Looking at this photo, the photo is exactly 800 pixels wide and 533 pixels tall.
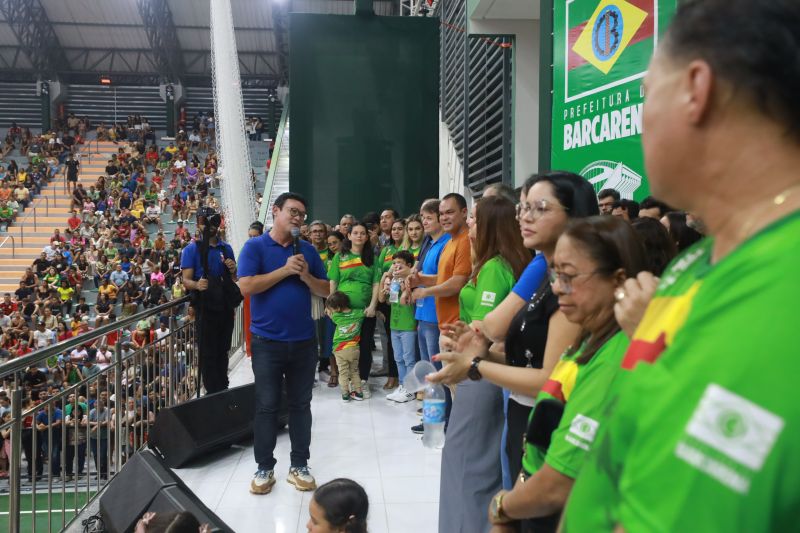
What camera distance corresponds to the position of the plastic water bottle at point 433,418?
4.51 meters

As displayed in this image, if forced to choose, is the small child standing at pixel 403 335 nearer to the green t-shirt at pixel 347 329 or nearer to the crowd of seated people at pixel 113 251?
the green t-shirt at pixel 347 329

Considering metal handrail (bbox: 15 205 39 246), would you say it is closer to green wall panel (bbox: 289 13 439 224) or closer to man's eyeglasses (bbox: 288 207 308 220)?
green wall panel (bbox: 289 13 439 224)

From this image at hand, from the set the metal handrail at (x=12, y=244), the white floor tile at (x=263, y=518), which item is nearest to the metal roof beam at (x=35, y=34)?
the metal handrail at (x=12, y=244)

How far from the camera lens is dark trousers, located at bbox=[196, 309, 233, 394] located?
5152mm

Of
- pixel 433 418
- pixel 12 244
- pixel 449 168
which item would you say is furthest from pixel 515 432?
pixel 12 244

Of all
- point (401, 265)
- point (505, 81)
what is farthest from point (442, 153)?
point (401, 265)

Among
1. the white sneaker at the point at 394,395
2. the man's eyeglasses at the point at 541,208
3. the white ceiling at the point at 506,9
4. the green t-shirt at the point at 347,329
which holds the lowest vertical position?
the white sneaker at the point at 394,395

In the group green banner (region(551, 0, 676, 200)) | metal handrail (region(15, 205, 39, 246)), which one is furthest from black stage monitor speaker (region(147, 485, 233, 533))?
metal handrail (region(15, 205, 39, 246))

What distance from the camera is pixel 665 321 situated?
67 centimetres

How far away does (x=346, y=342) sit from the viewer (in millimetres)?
5906

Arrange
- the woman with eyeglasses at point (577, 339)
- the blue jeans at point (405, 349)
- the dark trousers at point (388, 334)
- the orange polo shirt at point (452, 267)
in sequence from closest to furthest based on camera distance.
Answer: the woman with eyeglasses at point (577, 339), the orange polo shirt at point (452, 267), the blue jeans at point (405, 349), the dark trousers at point (388, 334)

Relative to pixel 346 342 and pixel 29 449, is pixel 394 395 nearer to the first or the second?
pixel 346 342

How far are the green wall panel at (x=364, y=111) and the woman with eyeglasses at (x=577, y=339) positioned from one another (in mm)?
5851

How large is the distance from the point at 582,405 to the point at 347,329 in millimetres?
4780
